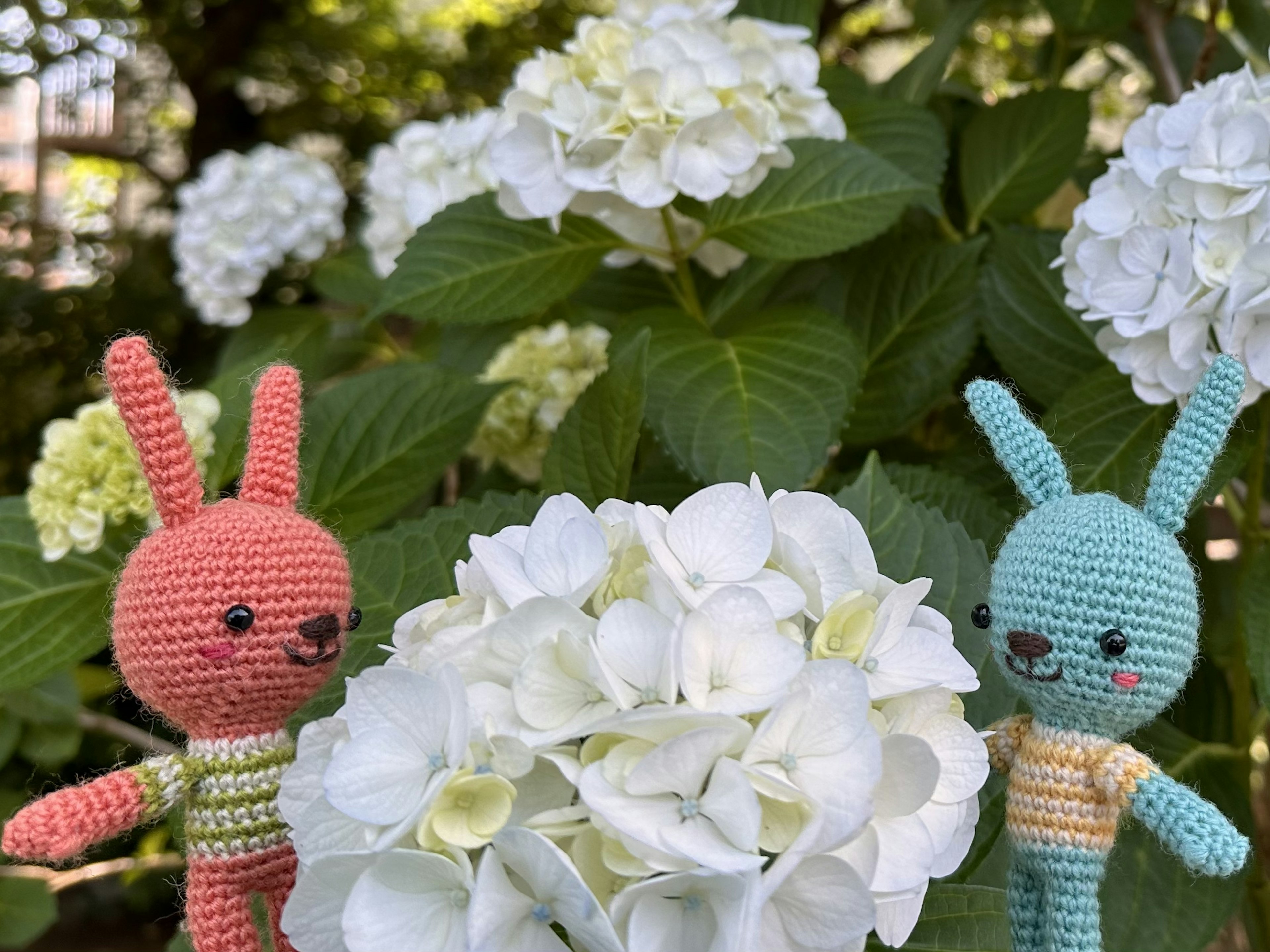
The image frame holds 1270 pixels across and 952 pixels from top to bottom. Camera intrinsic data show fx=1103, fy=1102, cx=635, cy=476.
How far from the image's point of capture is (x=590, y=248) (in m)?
0.72

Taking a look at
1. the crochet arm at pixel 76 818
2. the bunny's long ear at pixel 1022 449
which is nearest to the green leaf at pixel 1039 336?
the bunny's long ear at pixel 1022 449

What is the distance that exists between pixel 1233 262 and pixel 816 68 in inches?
12.1

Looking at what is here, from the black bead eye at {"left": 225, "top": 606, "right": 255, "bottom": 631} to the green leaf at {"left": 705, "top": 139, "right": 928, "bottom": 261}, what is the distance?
0.41m

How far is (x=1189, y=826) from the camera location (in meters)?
0.35

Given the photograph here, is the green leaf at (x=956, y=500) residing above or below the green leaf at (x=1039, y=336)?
below

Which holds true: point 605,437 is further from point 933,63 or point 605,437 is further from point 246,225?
point 246,225

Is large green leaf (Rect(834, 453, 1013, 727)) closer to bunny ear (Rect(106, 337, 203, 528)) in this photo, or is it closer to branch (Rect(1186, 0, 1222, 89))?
bunny ear (Rect(106, 337, 203, 528))

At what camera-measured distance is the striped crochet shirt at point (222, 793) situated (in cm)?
38

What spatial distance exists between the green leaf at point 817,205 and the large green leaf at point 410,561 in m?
0.23

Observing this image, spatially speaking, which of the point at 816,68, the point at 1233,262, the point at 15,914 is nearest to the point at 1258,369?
the point at 1233,262

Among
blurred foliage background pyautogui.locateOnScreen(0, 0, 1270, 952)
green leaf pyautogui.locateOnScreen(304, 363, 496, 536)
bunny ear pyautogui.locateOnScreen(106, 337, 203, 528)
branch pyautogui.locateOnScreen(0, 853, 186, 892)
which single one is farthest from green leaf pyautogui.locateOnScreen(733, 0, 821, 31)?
branch pyautogui.locateOnScreen(0, 853, 186, 892)

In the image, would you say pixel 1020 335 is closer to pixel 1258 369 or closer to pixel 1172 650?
pixel 1258 369

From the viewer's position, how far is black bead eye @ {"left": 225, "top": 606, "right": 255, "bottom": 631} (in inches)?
14.6

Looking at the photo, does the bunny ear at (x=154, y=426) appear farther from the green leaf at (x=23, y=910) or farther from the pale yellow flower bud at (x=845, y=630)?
the green leaf at (x=23, y=910)
